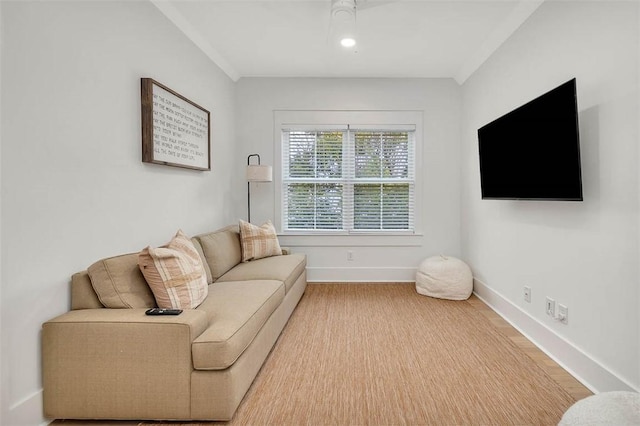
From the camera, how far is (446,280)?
11.8 ft

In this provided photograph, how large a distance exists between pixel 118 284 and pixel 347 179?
298 centimetres

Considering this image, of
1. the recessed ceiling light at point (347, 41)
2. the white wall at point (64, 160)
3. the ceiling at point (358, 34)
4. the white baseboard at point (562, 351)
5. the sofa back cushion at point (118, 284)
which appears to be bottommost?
the white baseboard at point (562, 351)

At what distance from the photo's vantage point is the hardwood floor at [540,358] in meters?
1.90

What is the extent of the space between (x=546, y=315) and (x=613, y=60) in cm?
170

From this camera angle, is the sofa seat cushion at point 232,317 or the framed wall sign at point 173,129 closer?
the sofa seat cushion at point 232,317

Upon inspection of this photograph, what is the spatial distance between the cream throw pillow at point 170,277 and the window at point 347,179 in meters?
2.37

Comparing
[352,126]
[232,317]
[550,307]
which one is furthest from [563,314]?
[352,126]

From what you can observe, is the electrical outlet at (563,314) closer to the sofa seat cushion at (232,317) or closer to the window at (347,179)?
the sofa seat cushion at (232,317)

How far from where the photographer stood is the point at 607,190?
1.83 metres

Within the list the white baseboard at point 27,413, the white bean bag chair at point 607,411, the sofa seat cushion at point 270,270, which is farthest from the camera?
the sofa seat cushion at point 270,270

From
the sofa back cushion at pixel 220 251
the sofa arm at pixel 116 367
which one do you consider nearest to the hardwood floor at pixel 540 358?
the sofa arm at pixel 116 367

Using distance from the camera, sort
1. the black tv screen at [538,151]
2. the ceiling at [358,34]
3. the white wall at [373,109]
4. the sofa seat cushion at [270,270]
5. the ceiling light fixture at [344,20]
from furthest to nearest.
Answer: the white wall at [373,109], the sofa seat cushion at [270,270], the ceiling at [358,34], the ceiling light fixture at [344,20], the black tv screen at [538,151]

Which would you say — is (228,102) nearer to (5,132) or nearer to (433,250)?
(5,132)

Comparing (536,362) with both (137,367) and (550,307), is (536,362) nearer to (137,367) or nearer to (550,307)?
(550,307)
